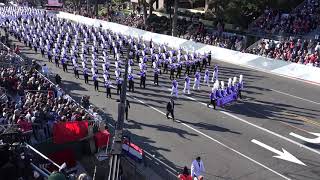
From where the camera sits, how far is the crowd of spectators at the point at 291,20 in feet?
117

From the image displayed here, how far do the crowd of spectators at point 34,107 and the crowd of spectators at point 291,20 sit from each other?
22674 millimetres

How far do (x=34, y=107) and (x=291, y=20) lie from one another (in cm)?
2701

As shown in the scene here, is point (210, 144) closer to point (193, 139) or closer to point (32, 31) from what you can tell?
→ point (193, 139)

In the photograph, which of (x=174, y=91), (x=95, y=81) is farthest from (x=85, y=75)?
(x=174, y=91)

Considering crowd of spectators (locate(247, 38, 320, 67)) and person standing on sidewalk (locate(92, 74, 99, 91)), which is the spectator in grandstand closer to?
person standing on sidewalk (locate(92, 74, 99, 91))

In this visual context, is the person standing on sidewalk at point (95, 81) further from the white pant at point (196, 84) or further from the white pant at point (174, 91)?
the white pant at point (196, 84)

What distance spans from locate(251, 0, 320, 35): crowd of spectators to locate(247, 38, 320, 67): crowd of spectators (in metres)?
2.23

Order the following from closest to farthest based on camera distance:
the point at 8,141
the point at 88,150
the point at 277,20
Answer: the point at 8,141, the point at 88,150, the point at 277,20

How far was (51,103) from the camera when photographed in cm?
1789

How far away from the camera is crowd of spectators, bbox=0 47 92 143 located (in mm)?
15508

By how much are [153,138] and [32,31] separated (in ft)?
81.6

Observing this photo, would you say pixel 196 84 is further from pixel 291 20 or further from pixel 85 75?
pixel 291 20

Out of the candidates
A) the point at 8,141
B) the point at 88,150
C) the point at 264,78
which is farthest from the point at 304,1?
the point at 8,141

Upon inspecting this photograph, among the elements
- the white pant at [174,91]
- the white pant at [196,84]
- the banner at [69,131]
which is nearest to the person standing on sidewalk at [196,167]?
the banner at [69,131]
